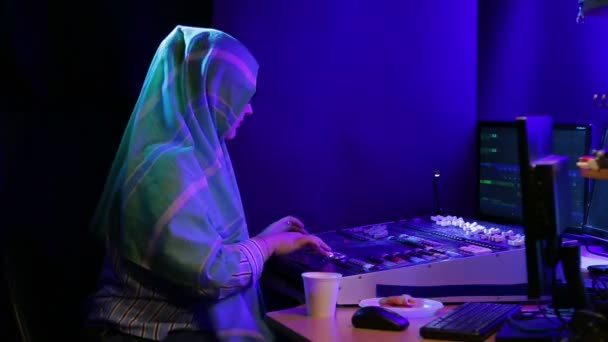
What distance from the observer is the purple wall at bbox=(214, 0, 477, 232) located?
2.20 meters

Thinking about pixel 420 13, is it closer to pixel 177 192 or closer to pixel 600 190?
pixel 600 190

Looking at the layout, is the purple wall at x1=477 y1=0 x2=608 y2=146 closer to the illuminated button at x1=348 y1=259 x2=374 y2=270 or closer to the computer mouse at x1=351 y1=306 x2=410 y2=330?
the illuminated button at x1=348 y1=259 x2=374 y2=270

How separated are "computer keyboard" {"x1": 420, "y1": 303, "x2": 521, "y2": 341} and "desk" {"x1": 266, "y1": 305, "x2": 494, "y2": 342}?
0.03 meters

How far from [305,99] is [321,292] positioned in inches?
33.3

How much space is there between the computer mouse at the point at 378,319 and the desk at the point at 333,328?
12 millimetres

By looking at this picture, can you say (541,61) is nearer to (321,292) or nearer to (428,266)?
(428,266)

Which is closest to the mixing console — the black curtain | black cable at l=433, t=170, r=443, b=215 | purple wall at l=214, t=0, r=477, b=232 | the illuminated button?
the illuminated button

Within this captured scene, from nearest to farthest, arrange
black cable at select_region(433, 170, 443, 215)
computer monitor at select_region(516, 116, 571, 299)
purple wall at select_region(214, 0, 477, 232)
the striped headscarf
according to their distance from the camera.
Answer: computer monitor at select_region(516, 116, 571, 299)
the striped headscarf
purple wall at select_region(214, 0, 477, 232)
black cable at select_region(433, 170, 443, 215)

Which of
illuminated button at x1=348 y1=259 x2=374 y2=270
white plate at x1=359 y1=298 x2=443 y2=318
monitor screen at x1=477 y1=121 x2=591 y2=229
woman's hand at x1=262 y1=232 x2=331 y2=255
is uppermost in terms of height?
monitor screen at x1=477 y1=121 x2=591 y2=229

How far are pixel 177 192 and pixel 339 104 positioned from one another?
0.93 meters

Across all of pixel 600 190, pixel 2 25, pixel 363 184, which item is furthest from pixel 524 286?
pixel 2 25

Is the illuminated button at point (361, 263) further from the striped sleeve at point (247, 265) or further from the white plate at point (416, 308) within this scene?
the striped sleeve at point (247, 265)

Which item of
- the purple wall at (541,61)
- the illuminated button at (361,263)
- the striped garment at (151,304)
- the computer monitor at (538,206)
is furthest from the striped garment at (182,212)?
the purple wall at (541,61)

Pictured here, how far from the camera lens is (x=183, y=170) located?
1618 millimetres
